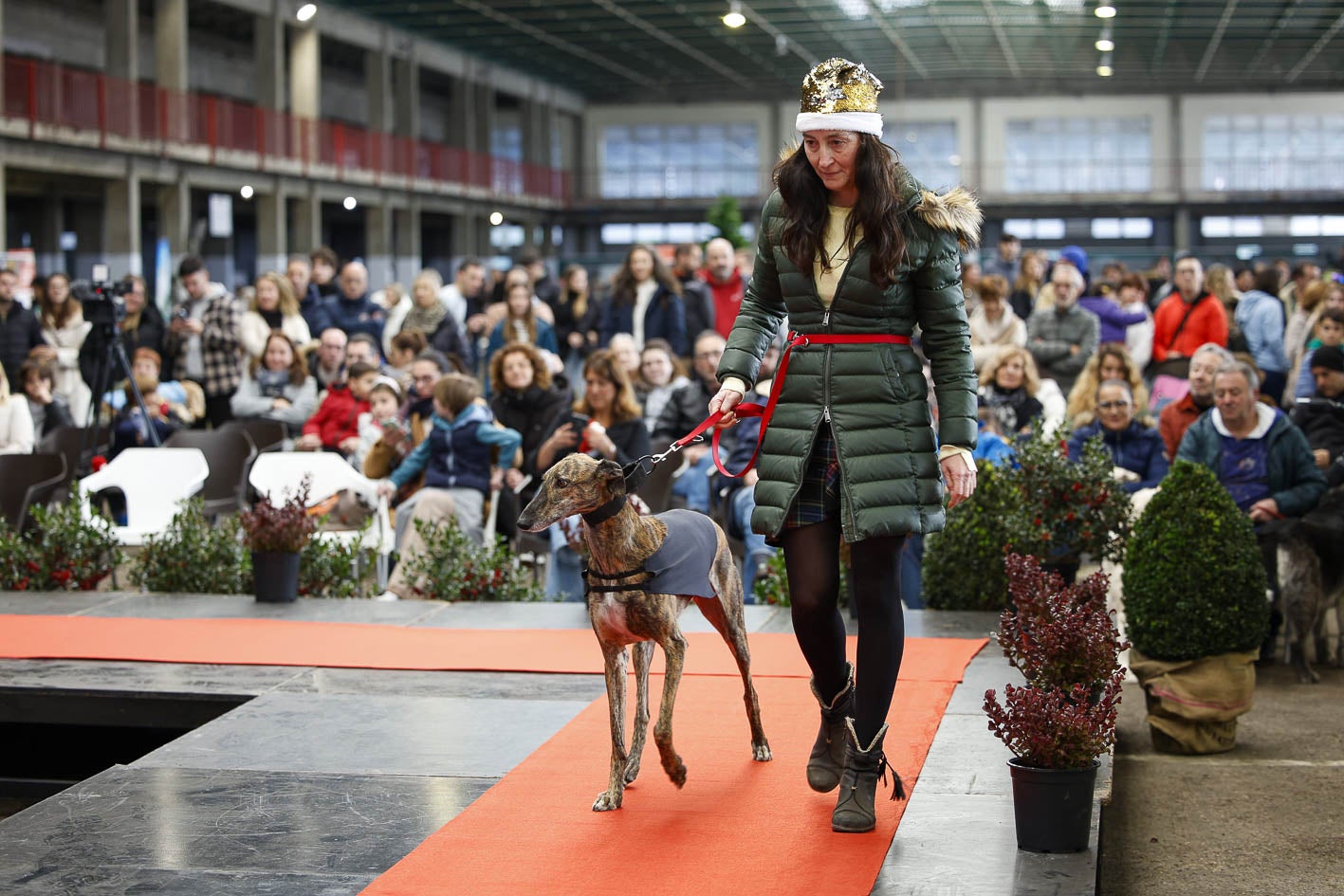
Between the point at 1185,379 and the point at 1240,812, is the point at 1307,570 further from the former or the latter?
the point at 1185,379

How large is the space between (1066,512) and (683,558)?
2970 millimetres

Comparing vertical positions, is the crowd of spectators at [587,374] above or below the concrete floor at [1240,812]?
above

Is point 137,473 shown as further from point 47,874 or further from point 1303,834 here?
point 1303,834

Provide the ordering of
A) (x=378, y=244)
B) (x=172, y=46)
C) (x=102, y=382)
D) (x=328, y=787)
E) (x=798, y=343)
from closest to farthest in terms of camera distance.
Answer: (x=798, y=343)
(x=328, y=787)
(x=102, y=382)
(x=172, y=46)
(x=378, y=244)

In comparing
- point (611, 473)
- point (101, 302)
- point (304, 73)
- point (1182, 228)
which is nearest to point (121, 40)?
point (304, 73)

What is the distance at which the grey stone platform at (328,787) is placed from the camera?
3.56 m

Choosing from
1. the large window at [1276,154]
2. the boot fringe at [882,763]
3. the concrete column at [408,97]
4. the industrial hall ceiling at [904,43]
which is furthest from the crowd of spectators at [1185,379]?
the large window at [1276,154]

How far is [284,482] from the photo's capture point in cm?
865

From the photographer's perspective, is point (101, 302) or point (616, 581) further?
point (101, 302)

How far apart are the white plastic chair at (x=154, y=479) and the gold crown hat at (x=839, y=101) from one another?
6.25 metres

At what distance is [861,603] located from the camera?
3768 mm

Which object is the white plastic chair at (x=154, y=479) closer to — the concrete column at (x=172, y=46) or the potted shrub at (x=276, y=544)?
the potted shrub at (x=276, y=544)

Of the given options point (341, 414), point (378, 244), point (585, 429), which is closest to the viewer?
point (585, 429)

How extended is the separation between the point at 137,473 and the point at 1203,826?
6505mm
